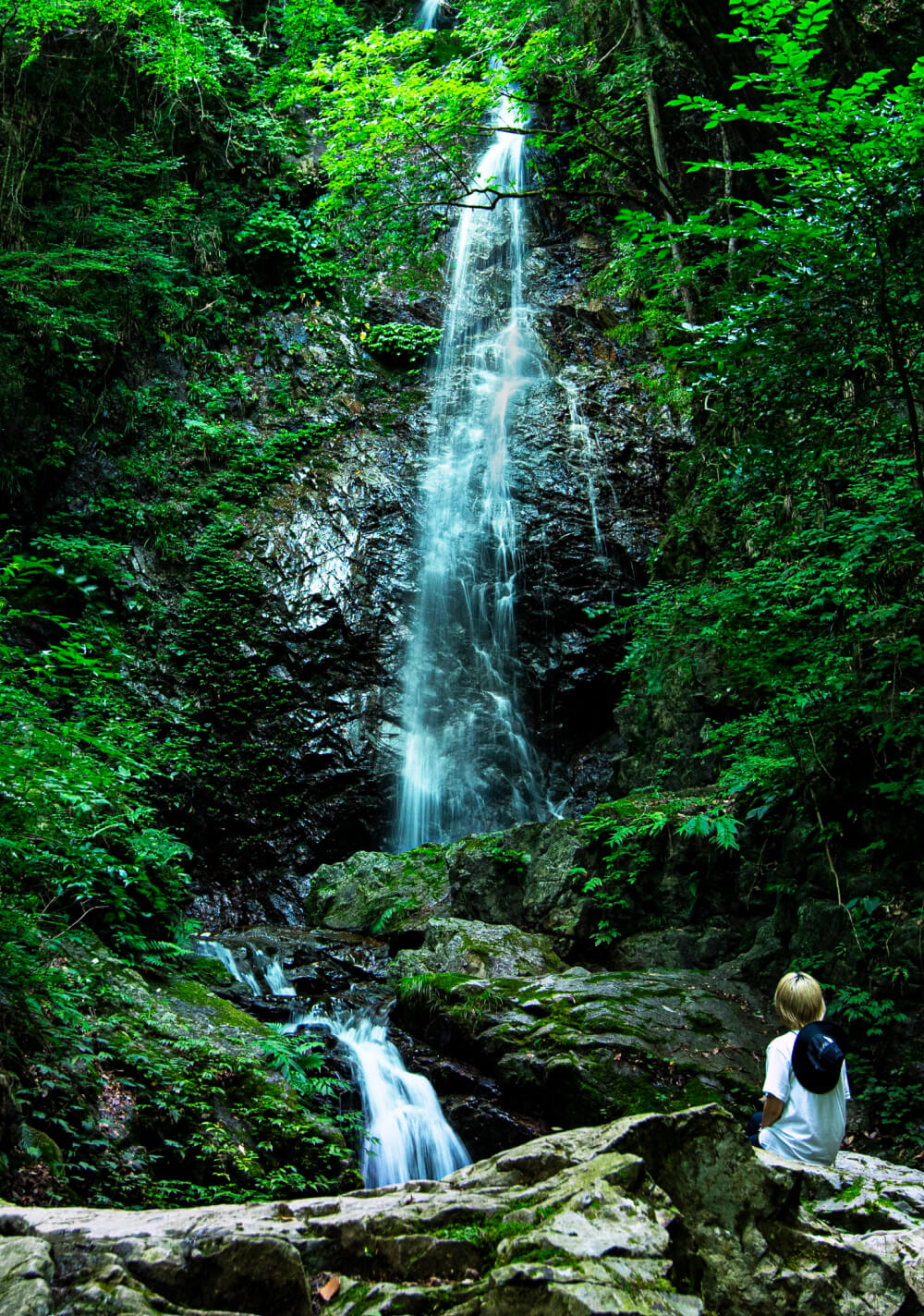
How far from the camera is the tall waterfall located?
38.1 feet

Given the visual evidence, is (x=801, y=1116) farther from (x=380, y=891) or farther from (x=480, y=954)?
(x=380, y=891)

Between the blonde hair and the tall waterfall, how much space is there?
850cm

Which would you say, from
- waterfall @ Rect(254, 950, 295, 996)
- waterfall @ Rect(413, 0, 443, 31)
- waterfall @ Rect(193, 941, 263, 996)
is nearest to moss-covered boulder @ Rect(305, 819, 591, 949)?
waterfall @ Rect(254, 950, 295, 996)

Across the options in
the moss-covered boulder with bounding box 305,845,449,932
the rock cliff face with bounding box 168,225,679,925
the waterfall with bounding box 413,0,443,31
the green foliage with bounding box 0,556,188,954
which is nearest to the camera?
the green foliage with bounding box 0,556,188,954

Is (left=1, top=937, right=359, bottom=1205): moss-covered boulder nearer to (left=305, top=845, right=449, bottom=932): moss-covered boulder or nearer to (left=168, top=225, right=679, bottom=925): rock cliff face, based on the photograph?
→ (left=305, top=845, right=449, bottom=932): moss-covered boulder

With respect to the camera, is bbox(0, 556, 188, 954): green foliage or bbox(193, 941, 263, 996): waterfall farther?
bbox(193, 941, 263, 996): waterfall

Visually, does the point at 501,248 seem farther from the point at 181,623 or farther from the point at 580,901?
the point at 580,901

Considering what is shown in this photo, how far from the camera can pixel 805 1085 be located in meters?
2.80

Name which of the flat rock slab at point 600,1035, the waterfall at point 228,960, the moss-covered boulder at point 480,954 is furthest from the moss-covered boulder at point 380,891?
the flat rock slab at point 600,1035

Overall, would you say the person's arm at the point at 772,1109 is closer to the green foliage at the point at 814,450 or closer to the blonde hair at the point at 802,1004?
the blonde hair at the point at 802,1004

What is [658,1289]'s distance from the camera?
176cm

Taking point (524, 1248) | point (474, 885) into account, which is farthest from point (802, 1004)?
point (474, 885)

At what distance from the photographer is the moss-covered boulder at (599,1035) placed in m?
5.03

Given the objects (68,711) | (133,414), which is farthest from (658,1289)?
(133,414)
